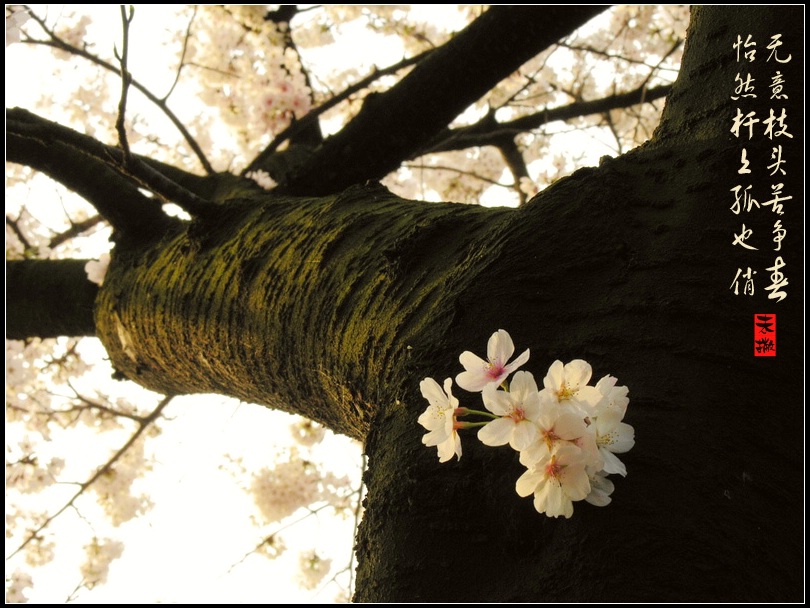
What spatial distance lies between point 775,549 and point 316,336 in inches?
30.7

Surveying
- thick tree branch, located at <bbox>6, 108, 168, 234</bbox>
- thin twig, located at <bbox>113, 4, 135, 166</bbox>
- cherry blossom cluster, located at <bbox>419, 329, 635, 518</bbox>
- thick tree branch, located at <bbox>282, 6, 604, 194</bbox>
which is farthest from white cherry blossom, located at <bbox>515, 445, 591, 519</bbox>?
thick tree branch, located at <bbox>6, 108, 168, 234</bbox>

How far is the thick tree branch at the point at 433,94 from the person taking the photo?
1.80 m

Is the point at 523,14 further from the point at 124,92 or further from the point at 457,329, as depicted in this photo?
the point at 457,329

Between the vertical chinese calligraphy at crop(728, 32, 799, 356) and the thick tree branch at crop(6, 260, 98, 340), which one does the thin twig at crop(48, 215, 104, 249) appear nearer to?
the thick tree branch at crop(6, 260, 98, 340)

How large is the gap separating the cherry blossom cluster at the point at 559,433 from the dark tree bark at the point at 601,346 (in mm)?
42

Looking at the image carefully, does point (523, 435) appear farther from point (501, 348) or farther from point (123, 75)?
point (123, 75)

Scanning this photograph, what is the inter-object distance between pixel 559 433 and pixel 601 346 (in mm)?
192

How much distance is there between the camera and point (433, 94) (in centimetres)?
191

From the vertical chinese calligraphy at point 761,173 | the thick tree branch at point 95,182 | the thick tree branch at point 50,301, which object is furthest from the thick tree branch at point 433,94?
the thick tree branch at point 50,301

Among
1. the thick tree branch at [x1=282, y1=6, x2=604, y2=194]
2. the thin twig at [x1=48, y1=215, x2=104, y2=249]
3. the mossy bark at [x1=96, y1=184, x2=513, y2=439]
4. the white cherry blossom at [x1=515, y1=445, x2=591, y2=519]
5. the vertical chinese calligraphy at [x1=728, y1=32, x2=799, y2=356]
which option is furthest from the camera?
the thin twig at [x1=48, y1=215, x2=104, y2=249]

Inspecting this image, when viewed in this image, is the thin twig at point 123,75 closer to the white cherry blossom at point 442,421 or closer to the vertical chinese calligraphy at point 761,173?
the white cherry blossom at point 442,421

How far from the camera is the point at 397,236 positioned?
46.3 inches

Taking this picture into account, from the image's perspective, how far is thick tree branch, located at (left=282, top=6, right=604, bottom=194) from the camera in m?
1.80

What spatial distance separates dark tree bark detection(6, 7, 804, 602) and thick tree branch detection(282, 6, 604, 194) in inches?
21.1
